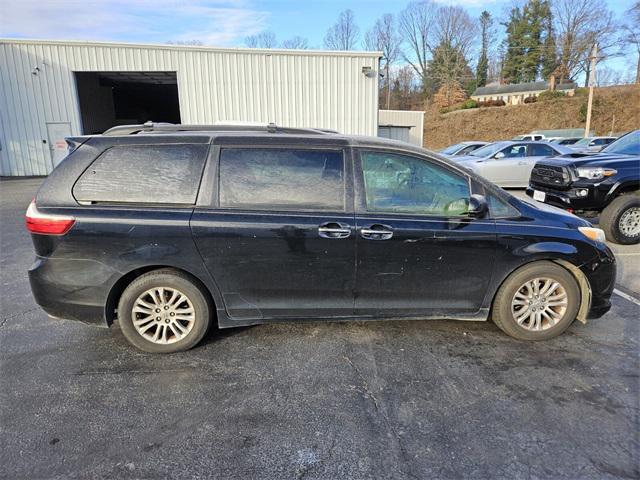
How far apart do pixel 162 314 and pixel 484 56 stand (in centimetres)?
7973

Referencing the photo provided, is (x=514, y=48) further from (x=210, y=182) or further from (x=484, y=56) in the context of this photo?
(x=210, y=182)

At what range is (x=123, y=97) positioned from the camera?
1195 inches

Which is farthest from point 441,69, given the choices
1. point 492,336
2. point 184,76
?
point 492,336

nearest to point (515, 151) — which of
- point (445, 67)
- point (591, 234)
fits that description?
point (591, 234)

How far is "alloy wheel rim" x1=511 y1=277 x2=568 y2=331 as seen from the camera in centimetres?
356

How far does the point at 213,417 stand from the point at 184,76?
1734cm

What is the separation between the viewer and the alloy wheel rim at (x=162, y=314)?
3330 mm

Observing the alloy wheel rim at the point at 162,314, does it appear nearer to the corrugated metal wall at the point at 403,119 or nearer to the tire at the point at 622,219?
the tire at the point at 622,219

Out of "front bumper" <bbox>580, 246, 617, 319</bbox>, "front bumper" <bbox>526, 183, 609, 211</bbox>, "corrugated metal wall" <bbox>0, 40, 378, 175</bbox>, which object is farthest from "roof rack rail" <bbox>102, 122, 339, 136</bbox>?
"corrugated metal wall" <bbox>0, 40, 378, 175</bbox>

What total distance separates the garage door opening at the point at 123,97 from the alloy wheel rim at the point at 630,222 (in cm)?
1780

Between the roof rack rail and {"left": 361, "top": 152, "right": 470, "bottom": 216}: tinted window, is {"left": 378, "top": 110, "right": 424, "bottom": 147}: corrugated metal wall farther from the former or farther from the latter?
{"left": 361, "top": 152, "right": 470, "bottom": 216}: tinted window

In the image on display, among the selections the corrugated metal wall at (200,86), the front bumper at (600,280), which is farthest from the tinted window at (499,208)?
the corrugated metal wall at (200,86)

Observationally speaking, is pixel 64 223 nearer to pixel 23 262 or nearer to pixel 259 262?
pixel 259 262

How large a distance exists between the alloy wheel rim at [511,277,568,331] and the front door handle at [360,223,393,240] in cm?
127
